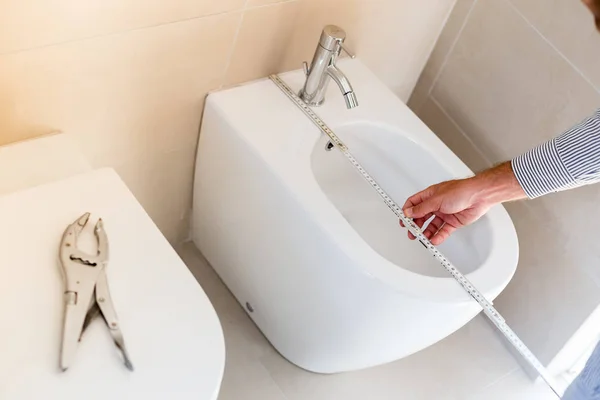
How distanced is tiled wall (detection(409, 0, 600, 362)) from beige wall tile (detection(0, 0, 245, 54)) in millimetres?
669

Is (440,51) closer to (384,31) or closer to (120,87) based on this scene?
(384,31)

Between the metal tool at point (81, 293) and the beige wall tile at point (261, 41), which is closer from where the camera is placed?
the metal tool at point (81, 293)

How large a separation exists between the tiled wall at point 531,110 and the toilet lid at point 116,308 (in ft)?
2.79

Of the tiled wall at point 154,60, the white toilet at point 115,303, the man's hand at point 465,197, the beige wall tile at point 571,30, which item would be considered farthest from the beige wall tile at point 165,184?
the beige wall tile at point 571,30

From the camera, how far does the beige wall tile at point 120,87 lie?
3.33 ft

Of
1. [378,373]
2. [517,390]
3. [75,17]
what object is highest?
[75,17]

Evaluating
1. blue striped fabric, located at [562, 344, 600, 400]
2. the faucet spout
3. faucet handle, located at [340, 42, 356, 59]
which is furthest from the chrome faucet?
blue striped fabric, located at [562, 344, 600, 400]

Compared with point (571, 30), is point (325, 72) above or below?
above

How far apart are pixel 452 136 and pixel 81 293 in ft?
3.38

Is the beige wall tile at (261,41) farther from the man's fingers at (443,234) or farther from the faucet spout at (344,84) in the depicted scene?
the man's fingers at (443,234)

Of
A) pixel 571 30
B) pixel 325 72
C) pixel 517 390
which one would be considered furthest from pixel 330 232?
pixel 517 390

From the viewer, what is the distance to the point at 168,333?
2.96 ft

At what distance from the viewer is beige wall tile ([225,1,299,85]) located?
48.3 inches

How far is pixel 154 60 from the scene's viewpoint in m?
1.13
